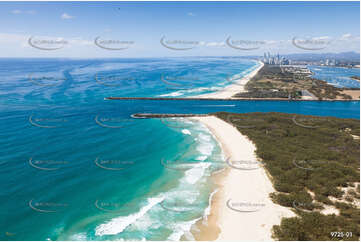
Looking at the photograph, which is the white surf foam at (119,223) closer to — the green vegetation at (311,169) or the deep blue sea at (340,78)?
the green vegetation at (311,169)

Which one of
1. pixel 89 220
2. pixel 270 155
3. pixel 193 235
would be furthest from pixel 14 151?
pixel 270 155

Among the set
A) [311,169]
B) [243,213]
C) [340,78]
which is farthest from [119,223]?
[340,78]

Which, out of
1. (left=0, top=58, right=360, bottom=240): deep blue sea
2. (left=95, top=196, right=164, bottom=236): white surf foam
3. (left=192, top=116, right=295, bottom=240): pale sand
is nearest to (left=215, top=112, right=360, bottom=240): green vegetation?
(left=192, top=116, right=295, bottom=240): pale sand

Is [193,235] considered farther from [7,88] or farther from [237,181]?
[7,88]

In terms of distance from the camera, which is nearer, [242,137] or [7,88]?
[242,137]

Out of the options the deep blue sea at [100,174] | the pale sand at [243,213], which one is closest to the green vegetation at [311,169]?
the pale sand at [243,213]
